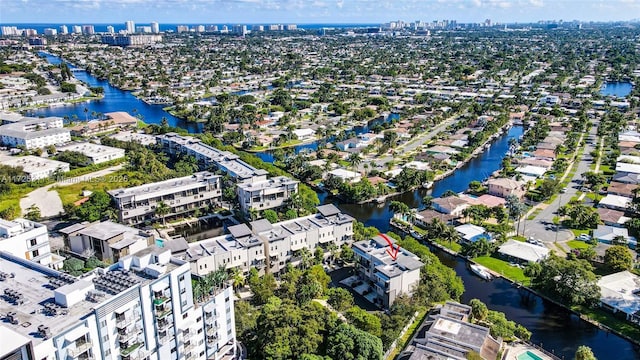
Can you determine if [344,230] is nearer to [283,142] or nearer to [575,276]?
[575,276]

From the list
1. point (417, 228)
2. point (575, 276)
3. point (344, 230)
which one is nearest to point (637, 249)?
point (575, 276)

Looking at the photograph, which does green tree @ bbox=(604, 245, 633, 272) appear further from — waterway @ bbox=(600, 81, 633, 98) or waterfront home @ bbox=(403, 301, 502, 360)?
waterway @ bbox=(600, 81, 633, 98)

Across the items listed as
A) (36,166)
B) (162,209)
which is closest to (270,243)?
(162,209)

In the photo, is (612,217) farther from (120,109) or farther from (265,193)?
(120,109)

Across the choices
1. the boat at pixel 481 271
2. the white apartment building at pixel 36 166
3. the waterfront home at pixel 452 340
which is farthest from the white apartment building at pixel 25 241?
the boat at pixel 481 271

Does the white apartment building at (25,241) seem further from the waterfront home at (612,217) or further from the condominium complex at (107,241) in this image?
the waterfront home at (612,217)

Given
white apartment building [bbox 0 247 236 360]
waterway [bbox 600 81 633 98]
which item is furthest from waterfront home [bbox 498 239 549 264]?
waterway [bbox 600 81 633 98]
